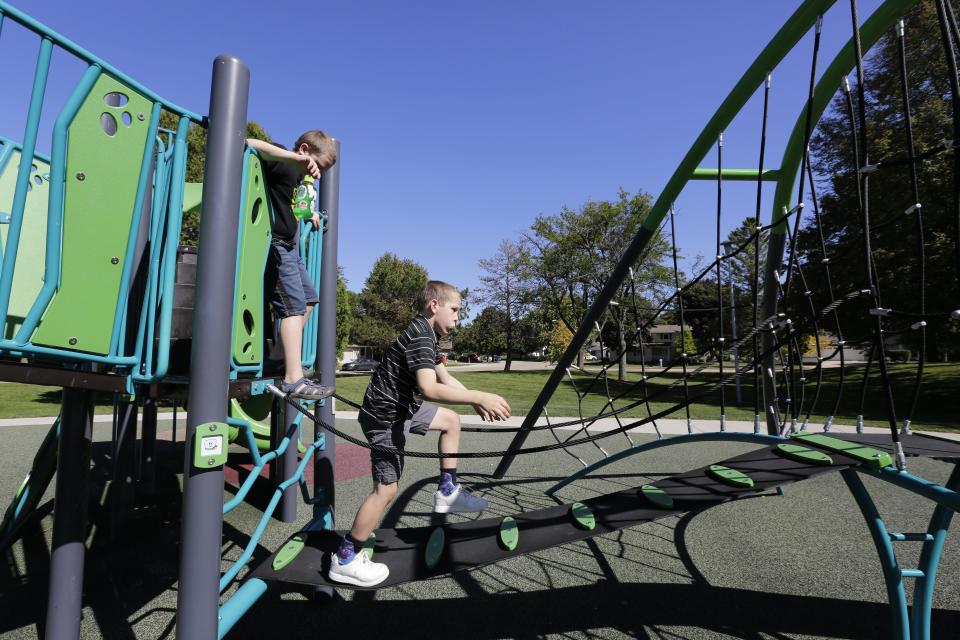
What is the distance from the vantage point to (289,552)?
221cm

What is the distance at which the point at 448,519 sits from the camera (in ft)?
13.3

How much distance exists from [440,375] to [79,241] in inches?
67.3

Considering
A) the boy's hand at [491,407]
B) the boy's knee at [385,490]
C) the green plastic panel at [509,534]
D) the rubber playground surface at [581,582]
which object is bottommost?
the rubber playground surface at [581,582]

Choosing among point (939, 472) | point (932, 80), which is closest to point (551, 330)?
point (932, 80)

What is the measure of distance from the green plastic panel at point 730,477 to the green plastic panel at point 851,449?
14.3 inches

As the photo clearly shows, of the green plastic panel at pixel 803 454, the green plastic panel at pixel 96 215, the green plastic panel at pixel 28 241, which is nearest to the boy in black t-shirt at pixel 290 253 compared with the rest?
the green plastic panel at pixel 96 215

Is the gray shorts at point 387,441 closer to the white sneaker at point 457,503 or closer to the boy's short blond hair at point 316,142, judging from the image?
the white sneaker at point 457,503

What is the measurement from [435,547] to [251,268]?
1320 mm

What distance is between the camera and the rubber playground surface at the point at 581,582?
2.46 m

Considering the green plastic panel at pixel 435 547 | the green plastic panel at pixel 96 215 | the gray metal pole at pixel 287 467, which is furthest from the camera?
the gray metal pole at pixel 287 467

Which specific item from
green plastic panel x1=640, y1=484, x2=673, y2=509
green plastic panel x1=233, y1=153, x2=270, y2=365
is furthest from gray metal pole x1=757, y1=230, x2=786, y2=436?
green plastic panel x1=233, y1=153, x2=270, y2=365

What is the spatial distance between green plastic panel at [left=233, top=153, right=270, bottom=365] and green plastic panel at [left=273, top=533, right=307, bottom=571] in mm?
782

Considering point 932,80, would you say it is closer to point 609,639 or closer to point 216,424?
point 609,639

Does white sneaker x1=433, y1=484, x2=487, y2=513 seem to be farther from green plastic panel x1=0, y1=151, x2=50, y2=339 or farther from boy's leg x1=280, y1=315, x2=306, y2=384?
green plastic panel x1=0, y1=151, x2=50, y2=339
